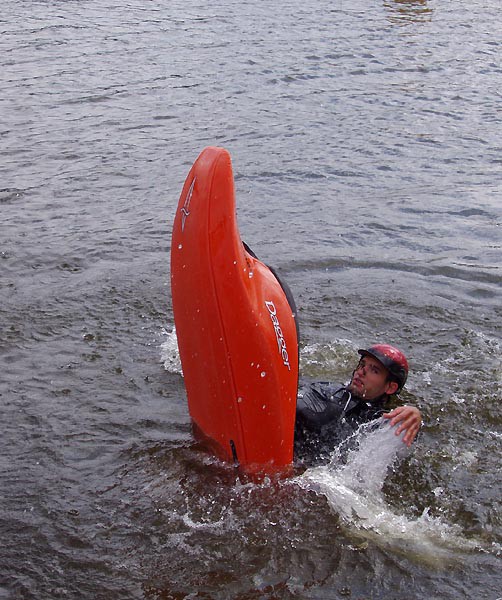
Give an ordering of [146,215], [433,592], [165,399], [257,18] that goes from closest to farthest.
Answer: [433,592], [165,399], [146,215], [257,18]

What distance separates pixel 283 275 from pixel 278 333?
10.5 ft

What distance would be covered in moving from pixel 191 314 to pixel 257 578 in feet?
4.78

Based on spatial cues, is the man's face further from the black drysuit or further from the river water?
the river water

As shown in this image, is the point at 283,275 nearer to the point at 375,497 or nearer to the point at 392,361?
the point at 392,361

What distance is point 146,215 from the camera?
920 centimetres

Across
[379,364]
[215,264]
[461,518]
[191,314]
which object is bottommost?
[461,518]

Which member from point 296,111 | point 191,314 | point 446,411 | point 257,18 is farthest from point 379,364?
point 257,18

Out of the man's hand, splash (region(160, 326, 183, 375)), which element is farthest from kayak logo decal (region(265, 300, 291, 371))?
splash (region(160, 326, 183, 375))

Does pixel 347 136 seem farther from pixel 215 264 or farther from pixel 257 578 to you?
pixel 257 578

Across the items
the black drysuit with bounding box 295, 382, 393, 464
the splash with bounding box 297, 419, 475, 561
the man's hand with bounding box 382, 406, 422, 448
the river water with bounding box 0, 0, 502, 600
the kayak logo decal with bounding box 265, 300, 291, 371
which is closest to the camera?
the river water with bounding box 0, 0, 502, 600

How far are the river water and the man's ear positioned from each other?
45 cm

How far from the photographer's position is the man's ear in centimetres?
565

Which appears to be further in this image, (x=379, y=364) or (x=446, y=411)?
(x=446, y=411)

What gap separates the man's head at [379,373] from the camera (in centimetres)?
558
